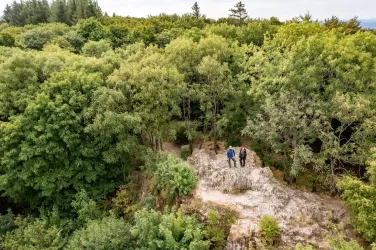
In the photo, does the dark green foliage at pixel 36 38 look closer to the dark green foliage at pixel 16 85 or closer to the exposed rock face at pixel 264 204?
the dark green foliage at pixel 16 85

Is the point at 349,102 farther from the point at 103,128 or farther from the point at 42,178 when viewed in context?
the point at 42,178

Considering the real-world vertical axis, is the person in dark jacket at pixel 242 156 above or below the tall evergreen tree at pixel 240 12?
below

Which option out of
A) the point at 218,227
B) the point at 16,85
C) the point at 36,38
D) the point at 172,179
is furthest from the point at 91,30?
the point at 218,227

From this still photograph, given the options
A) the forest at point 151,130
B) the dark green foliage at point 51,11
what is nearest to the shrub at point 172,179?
the forest at point 151,130

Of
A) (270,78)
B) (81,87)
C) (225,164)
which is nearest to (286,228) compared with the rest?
(225,164)

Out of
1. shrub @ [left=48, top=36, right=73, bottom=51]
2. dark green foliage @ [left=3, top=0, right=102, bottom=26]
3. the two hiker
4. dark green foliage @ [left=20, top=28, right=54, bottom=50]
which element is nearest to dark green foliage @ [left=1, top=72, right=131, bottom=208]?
the two hiker

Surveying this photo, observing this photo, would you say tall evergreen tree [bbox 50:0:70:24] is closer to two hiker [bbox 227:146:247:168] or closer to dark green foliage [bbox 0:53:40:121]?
dark green foliage [bbox 0:53:40:121]
